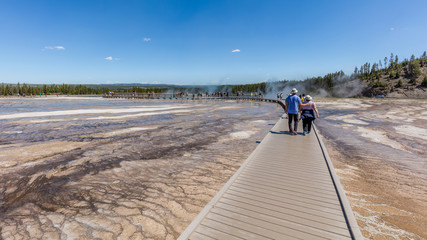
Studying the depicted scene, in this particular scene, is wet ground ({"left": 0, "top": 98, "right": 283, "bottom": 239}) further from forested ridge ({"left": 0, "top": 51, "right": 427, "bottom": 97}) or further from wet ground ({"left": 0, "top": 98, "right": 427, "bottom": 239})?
forested ridge ({"left": 0, "top": 51, "right": 427, "bottom": 97})

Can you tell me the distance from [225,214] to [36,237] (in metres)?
3.34

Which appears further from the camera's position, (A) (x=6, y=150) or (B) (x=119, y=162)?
(A) (x=6, y=150)

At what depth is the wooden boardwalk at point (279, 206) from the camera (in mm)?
2816

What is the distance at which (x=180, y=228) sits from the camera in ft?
12.0

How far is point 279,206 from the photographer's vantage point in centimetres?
345

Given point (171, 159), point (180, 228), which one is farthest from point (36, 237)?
Result: point (171, 159)

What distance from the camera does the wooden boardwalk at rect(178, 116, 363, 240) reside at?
2.82 m

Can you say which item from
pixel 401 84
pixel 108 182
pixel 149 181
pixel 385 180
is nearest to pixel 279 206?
pixel 149 181

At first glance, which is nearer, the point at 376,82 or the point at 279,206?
the point at 279,206

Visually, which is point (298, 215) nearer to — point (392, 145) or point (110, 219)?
point (110, 219)

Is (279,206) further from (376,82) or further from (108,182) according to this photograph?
(376,82)

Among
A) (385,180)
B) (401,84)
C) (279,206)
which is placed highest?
(401,84)

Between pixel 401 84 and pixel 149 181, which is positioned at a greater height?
pixel 401 84

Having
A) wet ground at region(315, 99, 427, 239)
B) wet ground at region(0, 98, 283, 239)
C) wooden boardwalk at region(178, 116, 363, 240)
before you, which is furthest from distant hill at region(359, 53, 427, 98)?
wooden boardwalk at region(178, 116, 363, 240)
